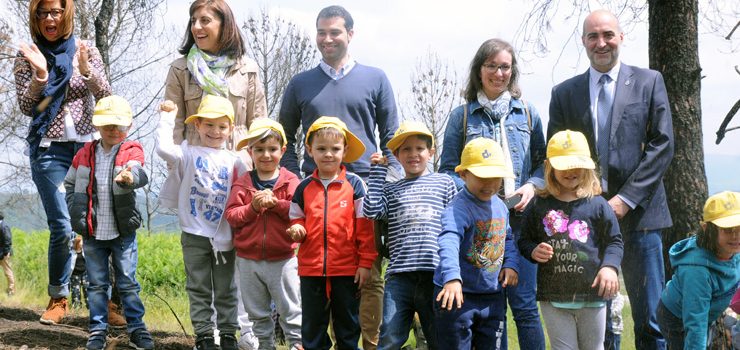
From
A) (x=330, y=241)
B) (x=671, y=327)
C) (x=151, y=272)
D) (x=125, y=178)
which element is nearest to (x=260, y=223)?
(x=330, y=241)

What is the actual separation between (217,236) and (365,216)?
1140mm

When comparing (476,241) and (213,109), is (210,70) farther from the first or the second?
(476,241)

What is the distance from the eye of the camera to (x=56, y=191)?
6.30 meters

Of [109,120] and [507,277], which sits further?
[109,120]

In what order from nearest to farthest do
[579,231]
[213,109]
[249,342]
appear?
[579,231] < [213,109] < [249,342]

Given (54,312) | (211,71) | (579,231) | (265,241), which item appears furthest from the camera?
(54,312)

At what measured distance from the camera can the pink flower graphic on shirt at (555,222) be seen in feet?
15.5

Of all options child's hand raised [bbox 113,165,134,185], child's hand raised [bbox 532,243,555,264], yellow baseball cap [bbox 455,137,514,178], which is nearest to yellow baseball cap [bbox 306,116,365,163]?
yellow baseball cap [bbox 455,137,514,178]

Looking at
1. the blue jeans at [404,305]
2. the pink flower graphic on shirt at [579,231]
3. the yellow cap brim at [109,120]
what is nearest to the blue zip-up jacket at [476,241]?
the blue jeans at [404,305]

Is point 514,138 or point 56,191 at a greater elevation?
point 514,138

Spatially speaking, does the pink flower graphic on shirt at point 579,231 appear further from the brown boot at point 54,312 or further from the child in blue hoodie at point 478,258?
the brown boot at point 54,312

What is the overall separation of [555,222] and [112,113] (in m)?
3.11

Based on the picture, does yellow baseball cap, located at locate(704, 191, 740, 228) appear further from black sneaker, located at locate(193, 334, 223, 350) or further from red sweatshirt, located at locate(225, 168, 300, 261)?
black sneaker, located at locate(193, 334, 223, 350)

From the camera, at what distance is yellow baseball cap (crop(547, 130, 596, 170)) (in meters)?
4.69
